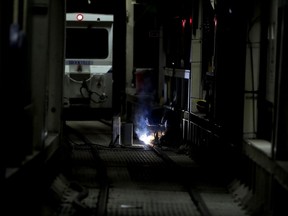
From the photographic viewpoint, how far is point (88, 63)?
2533 centimetres

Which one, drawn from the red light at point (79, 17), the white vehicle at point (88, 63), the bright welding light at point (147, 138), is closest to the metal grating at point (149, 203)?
the bright welding light at point (147, 138)

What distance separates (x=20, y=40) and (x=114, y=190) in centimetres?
533

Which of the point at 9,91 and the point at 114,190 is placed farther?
the point at 114,190

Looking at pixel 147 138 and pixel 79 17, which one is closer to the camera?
pixel 147 138

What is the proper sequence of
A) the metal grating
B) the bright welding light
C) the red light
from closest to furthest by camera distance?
the metal grating < the bright welding light < the red light

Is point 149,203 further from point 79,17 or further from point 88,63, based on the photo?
point 79,17

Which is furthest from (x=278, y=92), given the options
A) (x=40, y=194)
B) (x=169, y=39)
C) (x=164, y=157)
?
(x=169, y=39)

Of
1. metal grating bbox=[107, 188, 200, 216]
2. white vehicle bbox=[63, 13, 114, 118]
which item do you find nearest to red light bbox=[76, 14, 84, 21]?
white vehicle bbox=[63, 13, 114, 118]

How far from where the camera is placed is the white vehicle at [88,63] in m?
25.1

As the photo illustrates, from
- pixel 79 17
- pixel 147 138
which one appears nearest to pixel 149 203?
pixel 147 138

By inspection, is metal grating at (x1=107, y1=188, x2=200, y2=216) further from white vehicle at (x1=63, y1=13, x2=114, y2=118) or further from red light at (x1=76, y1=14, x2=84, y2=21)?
red light at (x1=76, y1=14, x2=84, y2=21)

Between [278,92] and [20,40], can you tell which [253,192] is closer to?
[278,92]

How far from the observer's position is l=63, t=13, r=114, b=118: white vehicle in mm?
25109

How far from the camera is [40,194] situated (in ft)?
34.2
